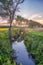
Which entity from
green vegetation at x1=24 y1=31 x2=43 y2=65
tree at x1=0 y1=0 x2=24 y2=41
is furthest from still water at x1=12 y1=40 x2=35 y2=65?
tree at x1=0 y1=0 x2=24 y2=41

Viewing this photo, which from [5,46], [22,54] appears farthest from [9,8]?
[22,54]

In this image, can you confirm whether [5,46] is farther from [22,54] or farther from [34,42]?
[34,42]

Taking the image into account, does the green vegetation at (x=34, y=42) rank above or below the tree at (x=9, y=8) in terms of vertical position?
below

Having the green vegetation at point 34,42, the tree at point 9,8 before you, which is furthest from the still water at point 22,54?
the tree at point 9,8

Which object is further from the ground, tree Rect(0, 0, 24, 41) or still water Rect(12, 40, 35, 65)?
tree Rect(0, 0, 24, 41)

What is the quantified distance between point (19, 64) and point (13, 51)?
0.29m

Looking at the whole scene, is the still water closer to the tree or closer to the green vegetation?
the green vegetation

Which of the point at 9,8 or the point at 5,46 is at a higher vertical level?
the point at 9,8

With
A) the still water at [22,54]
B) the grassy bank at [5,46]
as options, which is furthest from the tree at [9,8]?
the still water at [22,54]

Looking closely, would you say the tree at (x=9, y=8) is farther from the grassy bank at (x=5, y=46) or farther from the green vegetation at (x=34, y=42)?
the green vegetation at (x=34, y=42)

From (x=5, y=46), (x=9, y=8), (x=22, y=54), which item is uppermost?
(x=9, y=8)

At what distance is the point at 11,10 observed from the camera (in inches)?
203

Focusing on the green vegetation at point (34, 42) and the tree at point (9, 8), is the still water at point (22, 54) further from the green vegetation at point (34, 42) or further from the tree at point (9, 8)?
the tree at point (9, 8)

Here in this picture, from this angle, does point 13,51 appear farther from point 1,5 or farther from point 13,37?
point 1,5
